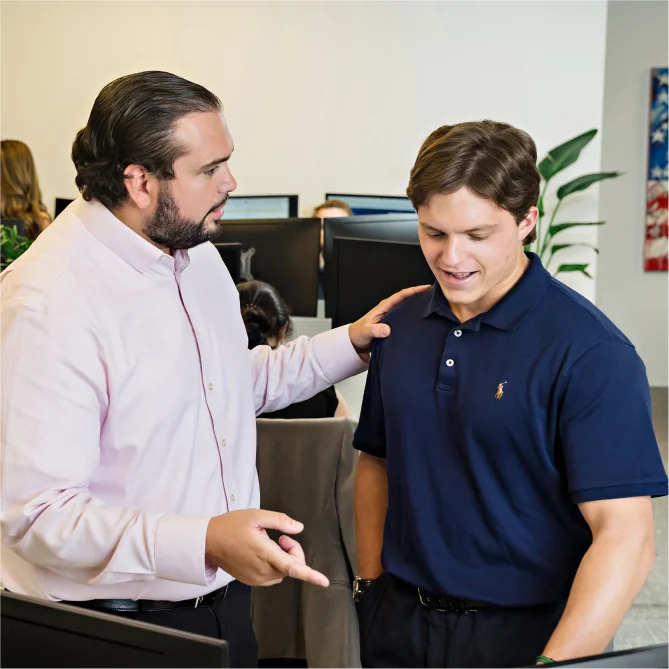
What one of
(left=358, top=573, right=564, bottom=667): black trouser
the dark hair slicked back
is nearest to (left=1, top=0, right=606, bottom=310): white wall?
the dark hair slicked back

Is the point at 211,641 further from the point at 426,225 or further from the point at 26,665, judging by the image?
the point at 426,225

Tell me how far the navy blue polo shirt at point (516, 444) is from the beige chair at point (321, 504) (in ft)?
2.59

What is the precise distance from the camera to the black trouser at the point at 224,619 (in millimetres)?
1409

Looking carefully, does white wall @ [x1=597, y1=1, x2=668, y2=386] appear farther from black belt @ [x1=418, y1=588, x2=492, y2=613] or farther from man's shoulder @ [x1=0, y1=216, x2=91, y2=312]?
man's shoulder @ [x1=0, y1=216, x2=91, y2=312]

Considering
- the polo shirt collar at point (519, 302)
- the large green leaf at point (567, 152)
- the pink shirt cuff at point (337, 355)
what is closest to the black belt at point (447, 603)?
the polo shirt collar at point (519, 302)

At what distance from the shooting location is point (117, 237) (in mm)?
1397

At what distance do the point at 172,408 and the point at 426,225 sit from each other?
0.49 metres

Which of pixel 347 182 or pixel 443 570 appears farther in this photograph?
pixel 347 182

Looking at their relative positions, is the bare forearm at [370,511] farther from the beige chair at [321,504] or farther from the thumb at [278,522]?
the beige chair at [321,504]

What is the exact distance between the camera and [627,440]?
3.80 ft

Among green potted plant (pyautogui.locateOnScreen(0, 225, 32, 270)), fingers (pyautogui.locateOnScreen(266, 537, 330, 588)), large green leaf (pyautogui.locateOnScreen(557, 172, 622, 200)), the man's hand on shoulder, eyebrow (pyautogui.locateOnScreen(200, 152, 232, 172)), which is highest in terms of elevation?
large green leaf (pyautogui.locateOnScreen(557, 172, 622, 200))

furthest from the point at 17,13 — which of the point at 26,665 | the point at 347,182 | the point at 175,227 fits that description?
the point at 26,665

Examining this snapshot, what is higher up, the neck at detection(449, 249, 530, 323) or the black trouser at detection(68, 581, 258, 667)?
the neck at detection(449, 249, 530, 323)

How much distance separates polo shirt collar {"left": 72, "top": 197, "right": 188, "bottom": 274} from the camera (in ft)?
4.58
